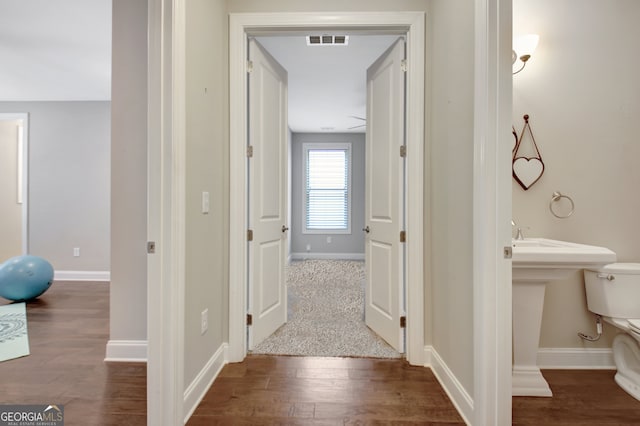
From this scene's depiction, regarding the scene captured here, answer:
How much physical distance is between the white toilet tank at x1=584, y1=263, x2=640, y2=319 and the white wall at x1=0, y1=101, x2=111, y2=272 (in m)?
5.62

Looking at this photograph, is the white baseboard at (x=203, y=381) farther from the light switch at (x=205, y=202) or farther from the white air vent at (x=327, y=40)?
the white air vent at (x=327, y=40)

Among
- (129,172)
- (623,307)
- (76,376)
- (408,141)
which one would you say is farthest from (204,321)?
(623,307)

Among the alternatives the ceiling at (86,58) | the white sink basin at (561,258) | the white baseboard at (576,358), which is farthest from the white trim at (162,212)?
the white baseboard at (576,358)

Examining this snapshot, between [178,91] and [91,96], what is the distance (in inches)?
162

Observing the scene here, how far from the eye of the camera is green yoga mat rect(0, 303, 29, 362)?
2359 mm

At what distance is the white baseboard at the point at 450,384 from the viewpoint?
1.61 m

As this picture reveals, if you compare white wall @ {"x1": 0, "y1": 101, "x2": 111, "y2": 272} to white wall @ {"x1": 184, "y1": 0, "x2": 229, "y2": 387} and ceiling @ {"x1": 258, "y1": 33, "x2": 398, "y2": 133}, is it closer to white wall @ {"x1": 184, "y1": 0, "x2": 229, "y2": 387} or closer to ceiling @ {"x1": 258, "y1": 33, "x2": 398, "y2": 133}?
ceiling @ {"x1": 258, "y1": 33, "x2": 398, "y2": 133}

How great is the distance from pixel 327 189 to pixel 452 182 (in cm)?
499

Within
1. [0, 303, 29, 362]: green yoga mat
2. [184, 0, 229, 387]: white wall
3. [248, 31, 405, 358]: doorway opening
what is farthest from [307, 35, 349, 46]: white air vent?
[0, 303, 29, 362]: green yoga mat

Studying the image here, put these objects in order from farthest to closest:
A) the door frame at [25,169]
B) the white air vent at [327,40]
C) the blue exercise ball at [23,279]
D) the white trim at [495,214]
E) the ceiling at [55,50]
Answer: the door frame at [25,169]
the blue exercise ball at [23,279]
the white air vent at [327,40]
the ceiling at [55,50]
the white trim at [495,214]

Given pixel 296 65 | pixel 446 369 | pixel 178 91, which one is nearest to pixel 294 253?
pixel 296 65

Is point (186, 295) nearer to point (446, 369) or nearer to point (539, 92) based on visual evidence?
point (446, 369)

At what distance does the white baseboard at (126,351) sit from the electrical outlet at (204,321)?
706 mm

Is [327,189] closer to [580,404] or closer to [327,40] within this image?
[327,40]
